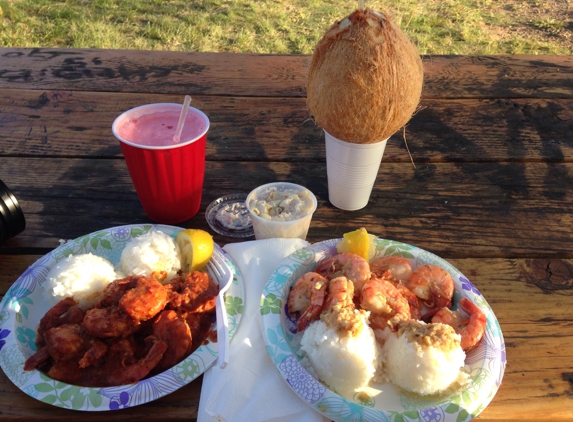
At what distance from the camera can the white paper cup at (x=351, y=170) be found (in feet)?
4.82

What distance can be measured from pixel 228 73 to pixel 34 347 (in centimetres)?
163

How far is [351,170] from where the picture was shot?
4.95 feet

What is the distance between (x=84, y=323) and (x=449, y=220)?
46.4 inches

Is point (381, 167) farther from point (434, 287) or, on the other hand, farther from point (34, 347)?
point (34, 347)

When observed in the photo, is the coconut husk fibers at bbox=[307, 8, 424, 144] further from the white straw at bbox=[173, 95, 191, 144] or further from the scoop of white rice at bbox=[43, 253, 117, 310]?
the scoop of white rice at bbox=[43, 253, 117, 310]

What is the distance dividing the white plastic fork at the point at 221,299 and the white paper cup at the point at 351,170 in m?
0.50

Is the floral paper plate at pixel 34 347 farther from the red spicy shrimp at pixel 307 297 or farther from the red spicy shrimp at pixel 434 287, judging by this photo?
the red spicy shrimp at pixel 434 287

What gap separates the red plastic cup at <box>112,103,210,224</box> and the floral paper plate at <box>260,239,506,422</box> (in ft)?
1.43

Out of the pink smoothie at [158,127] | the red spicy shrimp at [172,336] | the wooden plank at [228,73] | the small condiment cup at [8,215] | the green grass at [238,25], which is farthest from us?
the green grass at [238,25]

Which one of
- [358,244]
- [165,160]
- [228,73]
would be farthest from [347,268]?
[228,73]

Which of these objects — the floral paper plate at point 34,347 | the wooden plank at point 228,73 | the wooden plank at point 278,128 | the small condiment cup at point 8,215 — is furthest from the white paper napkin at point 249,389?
the wooden plank at point 228,73

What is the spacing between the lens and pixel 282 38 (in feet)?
14.2

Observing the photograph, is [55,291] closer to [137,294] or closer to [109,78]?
[137,294]

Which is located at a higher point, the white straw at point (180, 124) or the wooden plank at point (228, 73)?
the white straw at point (180, 124)
